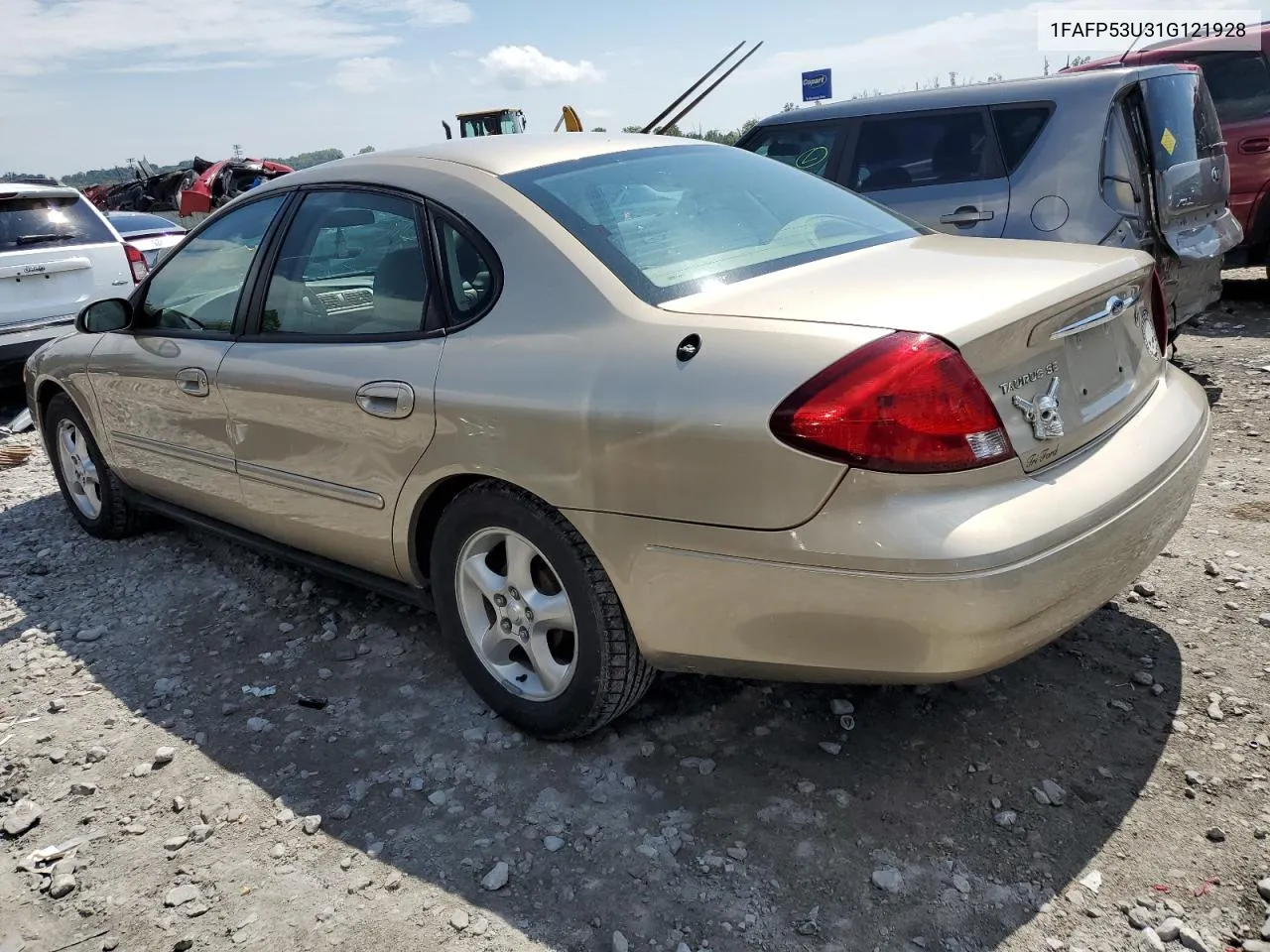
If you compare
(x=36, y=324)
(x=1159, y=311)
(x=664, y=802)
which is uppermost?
(x=1159, y=311)

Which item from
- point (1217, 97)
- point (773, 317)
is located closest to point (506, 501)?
point (773, 317)

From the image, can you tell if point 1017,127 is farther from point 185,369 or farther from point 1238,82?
point 185,369

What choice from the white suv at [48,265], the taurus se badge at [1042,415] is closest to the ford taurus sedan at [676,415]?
the taurus se badge at [1042,415]

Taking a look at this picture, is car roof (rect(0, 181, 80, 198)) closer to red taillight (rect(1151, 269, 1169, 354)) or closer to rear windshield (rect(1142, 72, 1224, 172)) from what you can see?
rear windshield (rect(1142, 72, 1224, 172))

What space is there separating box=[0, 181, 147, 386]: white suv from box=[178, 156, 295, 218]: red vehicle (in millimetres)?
10677

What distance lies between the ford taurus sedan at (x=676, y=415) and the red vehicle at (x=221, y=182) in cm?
1603

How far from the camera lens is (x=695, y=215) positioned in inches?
112

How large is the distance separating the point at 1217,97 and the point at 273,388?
7231mm

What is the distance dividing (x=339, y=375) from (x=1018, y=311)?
6.20ft

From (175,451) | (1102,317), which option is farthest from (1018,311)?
(175,451)

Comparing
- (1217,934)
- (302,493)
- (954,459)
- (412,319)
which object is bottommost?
(1217,934)

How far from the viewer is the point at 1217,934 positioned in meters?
2.01

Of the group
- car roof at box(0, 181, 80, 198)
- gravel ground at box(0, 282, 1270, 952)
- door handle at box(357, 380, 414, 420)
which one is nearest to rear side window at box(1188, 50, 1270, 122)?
gravel ground at box(0, 282, 1270, 952)

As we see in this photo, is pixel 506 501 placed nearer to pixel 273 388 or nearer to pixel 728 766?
pixel 728 766
